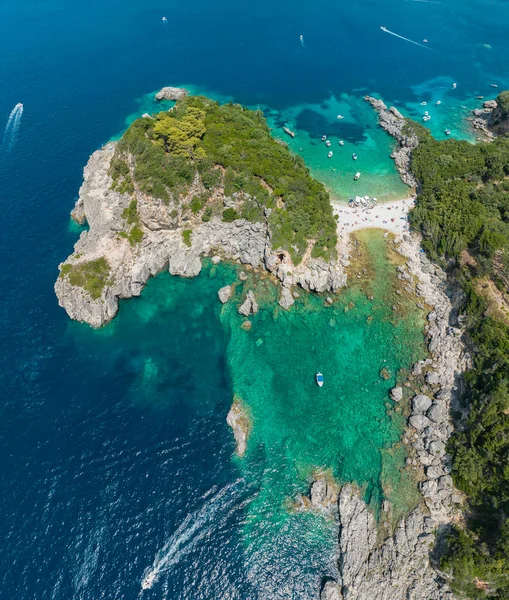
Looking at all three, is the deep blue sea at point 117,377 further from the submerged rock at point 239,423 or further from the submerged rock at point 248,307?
the submerged rock at point 248,307

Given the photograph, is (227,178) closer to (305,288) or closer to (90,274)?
(305,288)

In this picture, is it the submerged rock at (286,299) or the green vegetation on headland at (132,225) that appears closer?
the submerged rock at (286,299)

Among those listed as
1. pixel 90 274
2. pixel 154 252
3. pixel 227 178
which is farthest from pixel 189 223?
pixel 90 274

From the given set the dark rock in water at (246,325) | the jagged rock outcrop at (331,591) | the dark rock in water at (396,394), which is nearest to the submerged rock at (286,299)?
the dark rock in water at (246,325)

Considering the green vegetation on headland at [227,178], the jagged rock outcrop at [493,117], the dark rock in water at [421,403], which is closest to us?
the dark rock in water at [421,403]

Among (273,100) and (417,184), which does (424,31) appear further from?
(417,184)

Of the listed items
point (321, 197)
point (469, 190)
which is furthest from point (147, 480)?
point (469, 190)

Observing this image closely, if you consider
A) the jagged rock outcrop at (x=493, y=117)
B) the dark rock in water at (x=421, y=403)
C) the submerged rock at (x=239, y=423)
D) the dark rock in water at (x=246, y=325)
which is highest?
the jagged rock outcrop at (x=493, y=117)
